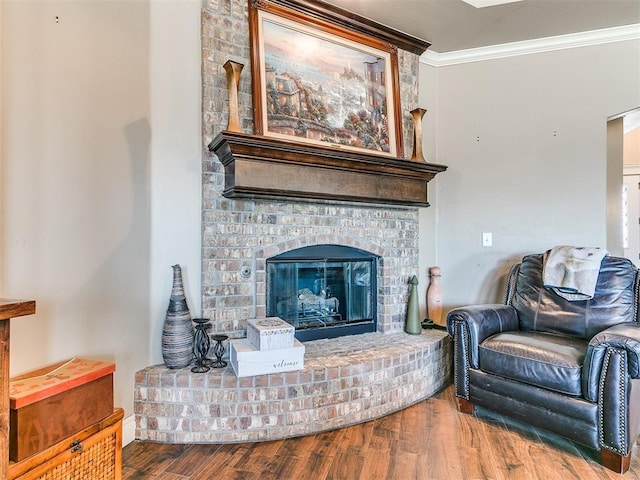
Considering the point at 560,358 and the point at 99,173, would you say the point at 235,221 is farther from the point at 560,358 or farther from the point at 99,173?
the point at 560,358

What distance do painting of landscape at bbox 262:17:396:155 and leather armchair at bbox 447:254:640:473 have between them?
Answer: 4.55ft

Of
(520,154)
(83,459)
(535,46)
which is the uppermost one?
(535,46)

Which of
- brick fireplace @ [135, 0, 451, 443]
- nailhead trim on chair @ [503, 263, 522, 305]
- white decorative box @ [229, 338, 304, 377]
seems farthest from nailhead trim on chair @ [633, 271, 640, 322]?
white decorative box @ [229, 338, 304, 377]

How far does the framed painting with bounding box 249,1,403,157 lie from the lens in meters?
2.39

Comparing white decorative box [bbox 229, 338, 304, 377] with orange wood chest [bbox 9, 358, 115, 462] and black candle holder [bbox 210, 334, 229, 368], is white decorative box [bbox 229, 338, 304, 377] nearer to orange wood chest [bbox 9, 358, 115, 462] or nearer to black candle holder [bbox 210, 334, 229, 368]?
black candle holder [bbox 210, 334, 229, 368]

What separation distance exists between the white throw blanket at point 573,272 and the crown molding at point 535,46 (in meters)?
1.65

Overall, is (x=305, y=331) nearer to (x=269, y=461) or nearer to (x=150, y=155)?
(x=269, y=461)

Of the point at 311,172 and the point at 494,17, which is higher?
the point at 494,17

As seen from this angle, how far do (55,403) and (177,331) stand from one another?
2.54 ft

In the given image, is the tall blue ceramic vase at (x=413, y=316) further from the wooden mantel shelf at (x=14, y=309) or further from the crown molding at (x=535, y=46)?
the wooden mantel shelf at (x=14, y=309)

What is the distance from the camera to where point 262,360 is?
200 cm

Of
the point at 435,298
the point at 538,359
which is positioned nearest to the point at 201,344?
the point at 538,359

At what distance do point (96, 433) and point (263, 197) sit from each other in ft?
4.58

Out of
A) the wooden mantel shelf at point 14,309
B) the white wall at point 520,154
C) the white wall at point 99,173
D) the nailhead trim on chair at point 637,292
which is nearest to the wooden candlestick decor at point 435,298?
the white wall at point 520,154
